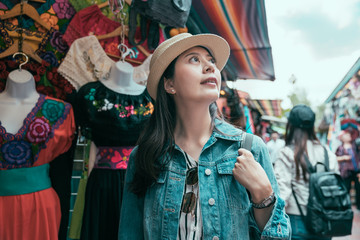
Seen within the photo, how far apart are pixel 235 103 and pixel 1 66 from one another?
2.99 metres

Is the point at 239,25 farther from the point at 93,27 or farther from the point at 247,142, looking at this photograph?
the point at 247,142

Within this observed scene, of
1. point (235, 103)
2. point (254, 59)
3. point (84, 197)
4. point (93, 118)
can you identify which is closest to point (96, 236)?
point (84, 197)

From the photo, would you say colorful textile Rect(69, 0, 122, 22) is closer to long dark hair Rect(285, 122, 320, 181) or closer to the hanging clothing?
the hanging clothing

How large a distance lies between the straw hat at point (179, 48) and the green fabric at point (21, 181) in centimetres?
110

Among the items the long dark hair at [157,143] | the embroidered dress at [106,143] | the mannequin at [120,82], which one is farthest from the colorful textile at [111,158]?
the long dark hair at [157,143]

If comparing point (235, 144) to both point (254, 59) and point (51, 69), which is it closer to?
point (51, 69)

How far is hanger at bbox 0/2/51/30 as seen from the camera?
82.4 inches

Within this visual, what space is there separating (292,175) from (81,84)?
2108mm

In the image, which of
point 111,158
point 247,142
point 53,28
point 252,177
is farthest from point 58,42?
point 252,177

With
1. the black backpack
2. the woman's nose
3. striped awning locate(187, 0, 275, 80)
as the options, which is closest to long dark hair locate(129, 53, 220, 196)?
the woman's nose

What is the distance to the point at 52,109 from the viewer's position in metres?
2.03

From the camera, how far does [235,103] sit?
4.05 metres

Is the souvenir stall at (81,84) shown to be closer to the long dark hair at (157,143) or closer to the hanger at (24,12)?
the hanger at (24,12)

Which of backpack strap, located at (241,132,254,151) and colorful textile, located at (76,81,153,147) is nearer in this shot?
backpack strap, located at (241,132,254,151)
